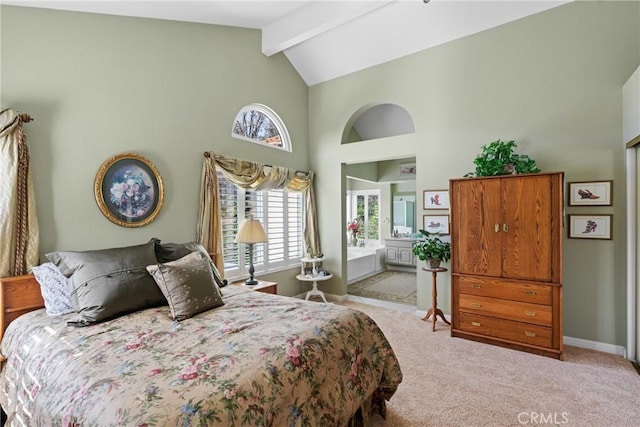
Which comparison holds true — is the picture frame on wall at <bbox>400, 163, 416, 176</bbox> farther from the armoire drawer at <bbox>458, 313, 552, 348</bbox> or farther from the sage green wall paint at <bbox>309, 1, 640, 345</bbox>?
the armoire drawer at <bbox>458, 313, 552, 348</bbox>

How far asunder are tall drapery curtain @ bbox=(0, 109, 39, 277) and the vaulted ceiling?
1.13 m

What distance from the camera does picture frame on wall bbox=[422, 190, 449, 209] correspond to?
3957 millimetres

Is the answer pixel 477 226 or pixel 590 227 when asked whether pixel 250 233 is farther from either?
pixel 590 227

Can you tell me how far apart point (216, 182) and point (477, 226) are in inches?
117

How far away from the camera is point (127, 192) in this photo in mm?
2891

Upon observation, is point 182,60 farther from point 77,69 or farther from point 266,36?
point 266,36

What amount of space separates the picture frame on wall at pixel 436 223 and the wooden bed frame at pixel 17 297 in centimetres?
403

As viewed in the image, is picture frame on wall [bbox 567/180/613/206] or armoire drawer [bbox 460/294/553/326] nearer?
armoire drawer [bbox 460/294/553/326]

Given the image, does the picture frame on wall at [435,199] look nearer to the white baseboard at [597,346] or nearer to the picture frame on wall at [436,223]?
the picture frame on wall at [436,223]

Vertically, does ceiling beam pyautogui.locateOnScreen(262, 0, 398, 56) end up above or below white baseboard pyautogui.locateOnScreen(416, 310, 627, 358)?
above

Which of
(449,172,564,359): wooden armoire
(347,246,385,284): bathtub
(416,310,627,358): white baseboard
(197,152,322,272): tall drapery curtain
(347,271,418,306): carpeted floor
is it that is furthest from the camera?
(347,246,385,284): bathtub

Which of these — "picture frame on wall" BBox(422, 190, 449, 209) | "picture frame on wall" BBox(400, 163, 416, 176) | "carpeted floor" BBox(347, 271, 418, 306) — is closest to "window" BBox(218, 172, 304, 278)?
"carpeted floor" BBox(347, 271, 418, 306)

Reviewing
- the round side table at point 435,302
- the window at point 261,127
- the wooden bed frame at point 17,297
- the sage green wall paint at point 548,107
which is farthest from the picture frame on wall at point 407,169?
the wooden bed frame at point 17,297

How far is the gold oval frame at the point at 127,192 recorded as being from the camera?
8.98 ft
